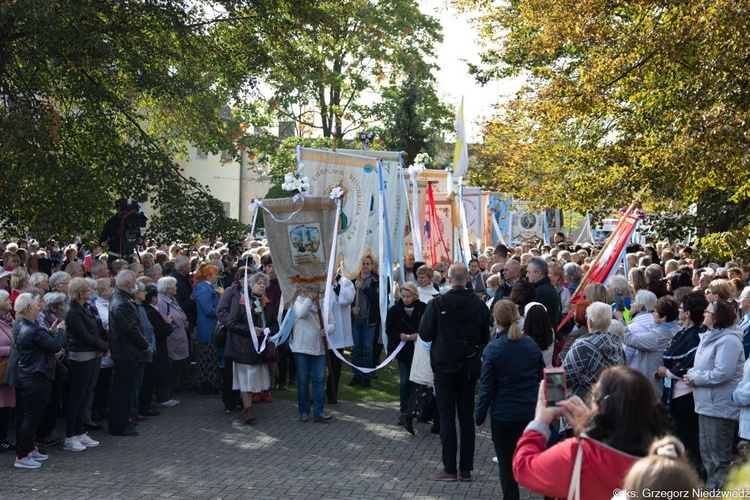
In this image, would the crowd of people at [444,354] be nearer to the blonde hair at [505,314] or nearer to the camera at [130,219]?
the blonde hair at [505,314]

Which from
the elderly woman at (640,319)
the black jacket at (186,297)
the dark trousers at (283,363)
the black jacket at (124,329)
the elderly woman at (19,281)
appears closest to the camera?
the elderly woman at (640,319)

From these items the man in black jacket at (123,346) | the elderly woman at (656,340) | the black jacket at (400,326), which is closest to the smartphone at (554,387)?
the elderly woman at (656,340)

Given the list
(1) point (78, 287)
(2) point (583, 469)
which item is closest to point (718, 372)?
(2) point (583, 469)

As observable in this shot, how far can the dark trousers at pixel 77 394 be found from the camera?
1006 cm

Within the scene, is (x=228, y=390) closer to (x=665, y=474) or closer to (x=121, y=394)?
(x=121, y=394)

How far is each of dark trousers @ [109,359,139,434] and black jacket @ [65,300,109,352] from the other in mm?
630

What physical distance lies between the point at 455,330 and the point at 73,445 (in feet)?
15.0

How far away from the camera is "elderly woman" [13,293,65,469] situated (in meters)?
9.26

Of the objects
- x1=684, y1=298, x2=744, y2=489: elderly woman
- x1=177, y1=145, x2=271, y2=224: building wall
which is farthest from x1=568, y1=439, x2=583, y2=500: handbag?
A: x1=177, y1=145, x2=271, y2=224: building wall

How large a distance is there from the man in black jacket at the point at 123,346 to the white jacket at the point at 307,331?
1927 millimetres

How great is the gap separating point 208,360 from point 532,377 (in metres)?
7.16

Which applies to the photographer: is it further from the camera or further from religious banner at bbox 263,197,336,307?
religious banner at bbox 263,197,336,307

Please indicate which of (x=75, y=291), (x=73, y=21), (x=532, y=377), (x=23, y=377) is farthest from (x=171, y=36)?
(x=532, y=377)

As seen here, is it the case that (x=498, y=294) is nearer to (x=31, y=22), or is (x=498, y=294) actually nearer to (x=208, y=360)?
(x=208, y=360)
